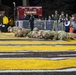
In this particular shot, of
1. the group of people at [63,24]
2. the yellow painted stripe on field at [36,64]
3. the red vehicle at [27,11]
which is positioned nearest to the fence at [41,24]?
the group of people at [63,24]

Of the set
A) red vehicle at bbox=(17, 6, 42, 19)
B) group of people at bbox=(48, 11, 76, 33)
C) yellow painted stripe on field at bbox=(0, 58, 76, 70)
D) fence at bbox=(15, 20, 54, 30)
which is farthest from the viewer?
red vehicle at bbox=(17, 6, 42, 19)

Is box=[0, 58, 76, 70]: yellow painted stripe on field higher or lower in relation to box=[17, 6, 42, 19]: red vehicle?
lower

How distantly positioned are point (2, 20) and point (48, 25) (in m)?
5.90

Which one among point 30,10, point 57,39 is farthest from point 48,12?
point 57,39

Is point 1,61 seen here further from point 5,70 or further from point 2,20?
point 2,20

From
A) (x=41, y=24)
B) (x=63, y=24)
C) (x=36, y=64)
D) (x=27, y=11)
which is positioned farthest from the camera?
(x=27, y=11)

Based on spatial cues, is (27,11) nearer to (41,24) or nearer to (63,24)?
(41,24)

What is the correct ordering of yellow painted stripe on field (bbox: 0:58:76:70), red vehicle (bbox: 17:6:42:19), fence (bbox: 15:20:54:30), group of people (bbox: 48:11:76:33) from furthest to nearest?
red vehicle (bbox: 17:6:42:19), fence (bbox: 15:20:54:30), group of people (bbox: 48:11:76:33), yellow painted stripe on field (bbox: 0:58:76:70)

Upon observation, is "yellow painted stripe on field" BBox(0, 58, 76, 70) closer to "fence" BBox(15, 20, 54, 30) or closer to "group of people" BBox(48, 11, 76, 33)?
"group of people" BBox(48, 11, 76, 33)

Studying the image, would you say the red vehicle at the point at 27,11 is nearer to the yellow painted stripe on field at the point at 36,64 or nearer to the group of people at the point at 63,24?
the group of people at the point at 63,24

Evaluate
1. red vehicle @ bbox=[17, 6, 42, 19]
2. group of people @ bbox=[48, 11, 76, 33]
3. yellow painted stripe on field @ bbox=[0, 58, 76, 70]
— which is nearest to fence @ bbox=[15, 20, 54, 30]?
group of people @ bbox=[48, 11, 76, 33]

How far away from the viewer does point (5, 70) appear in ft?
35.4

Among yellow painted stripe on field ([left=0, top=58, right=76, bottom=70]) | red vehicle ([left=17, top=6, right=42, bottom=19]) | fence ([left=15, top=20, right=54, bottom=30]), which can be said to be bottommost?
fence ([left=15, top=20, right=54, bottom=30])

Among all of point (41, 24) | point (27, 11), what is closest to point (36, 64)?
point (41, 24)
